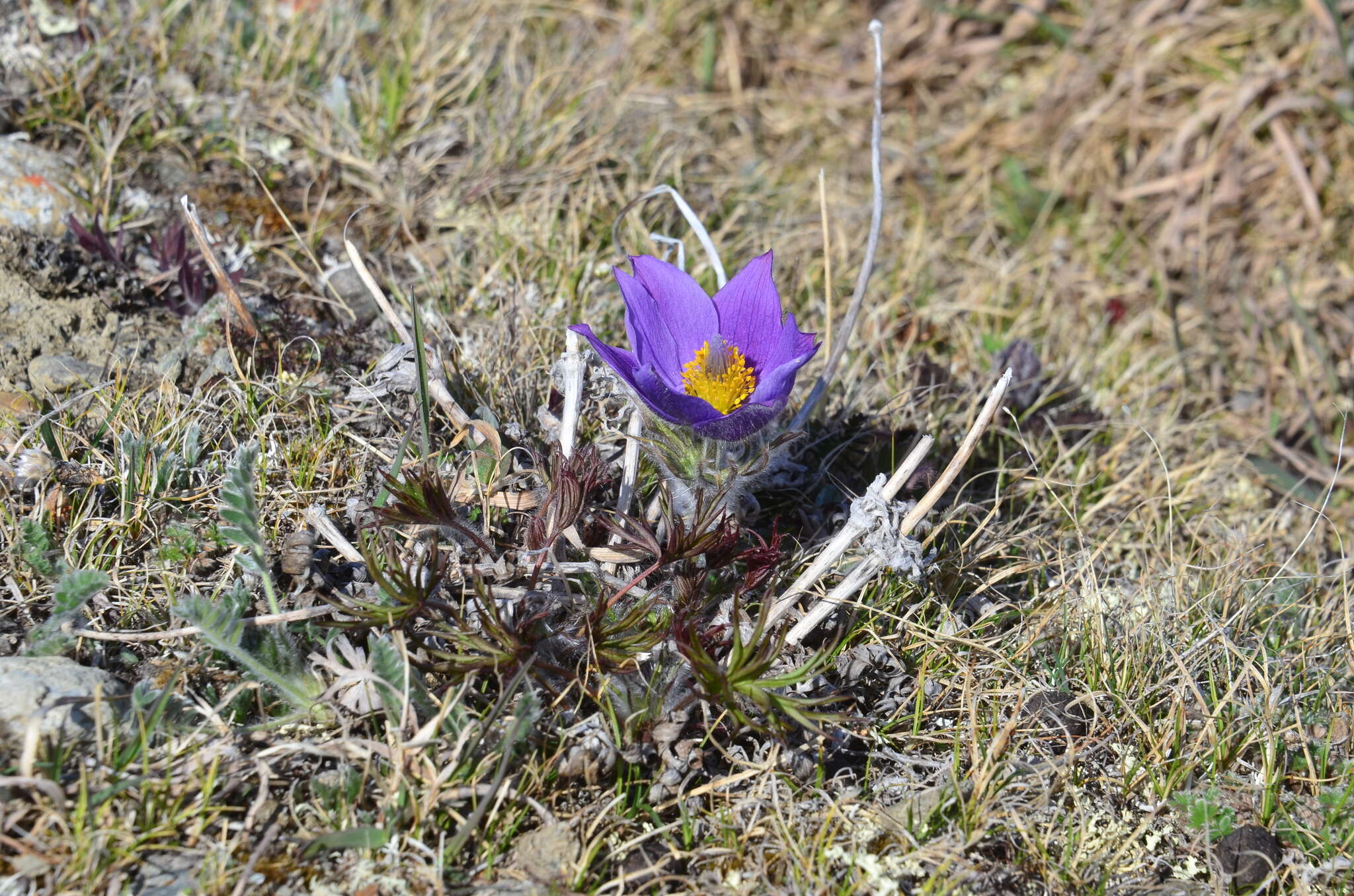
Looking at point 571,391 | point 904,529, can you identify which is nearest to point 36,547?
point 571,391

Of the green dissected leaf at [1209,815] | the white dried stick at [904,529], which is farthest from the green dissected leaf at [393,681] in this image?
the green dissected leaf at [1209,815]

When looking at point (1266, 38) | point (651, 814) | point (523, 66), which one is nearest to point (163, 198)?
point (523, 66)

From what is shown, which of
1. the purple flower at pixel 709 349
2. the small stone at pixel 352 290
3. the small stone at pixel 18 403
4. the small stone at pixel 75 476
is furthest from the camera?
the small stone at pixel 352 290

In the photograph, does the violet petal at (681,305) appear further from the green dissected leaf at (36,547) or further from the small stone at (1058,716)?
the green dissected leaf at (36,547)

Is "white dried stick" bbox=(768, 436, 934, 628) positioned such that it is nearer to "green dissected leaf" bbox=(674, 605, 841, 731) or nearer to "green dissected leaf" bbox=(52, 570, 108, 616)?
"green dissected leaf" bbox=(674, 605, 841, 731)

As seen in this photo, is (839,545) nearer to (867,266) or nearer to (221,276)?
(867,266)
